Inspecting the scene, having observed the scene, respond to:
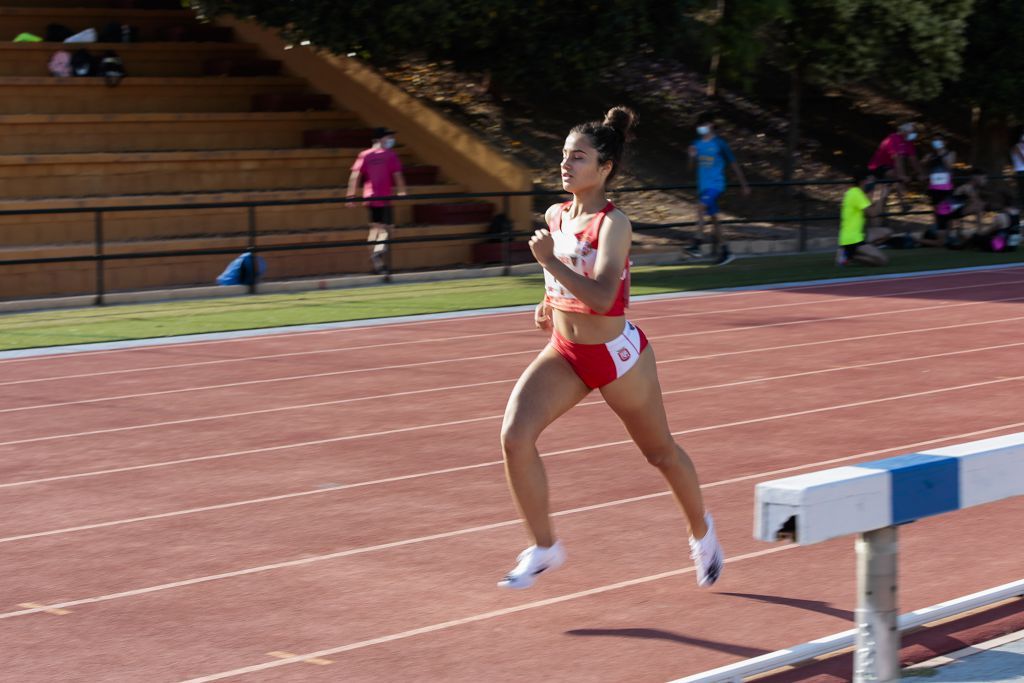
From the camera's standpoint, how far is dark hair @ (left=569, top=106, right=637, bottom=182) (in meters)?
5.68

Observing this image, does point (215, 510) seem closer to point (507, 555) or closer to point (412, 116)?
point (507, 555)

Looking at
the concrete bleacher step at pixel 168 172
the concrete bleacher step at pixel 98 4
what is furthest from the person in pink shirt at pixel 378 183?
the concrete bleacher step at pixel 98 4

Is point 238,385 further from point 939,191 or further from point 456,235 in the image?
point 939,191

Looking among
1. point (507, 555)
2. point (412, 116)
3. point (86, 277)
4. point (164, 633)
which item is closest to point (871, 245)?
point (412, 116)

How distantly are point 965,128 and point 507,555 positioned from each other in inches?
1187

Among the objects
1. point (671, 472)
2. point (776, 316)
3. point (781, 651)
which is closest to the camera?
point (781, 651)

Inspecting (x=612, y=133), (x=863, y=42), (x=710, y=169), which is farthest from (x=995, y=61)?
(x=612, y=133)

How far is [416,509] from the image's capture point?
7516 millimetres

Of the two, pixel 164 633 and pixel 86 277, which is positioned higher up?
pixel 164 633

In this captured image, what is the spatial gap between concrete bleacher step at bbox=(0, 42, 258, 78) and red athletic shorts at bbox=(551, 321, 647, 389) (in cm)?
2159

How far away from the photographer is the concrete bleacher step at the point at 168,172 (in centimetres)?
2239

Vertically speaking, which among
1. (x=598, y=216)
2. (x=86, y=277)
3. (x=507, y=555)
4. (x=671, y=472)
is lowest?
(x=86, y=277)

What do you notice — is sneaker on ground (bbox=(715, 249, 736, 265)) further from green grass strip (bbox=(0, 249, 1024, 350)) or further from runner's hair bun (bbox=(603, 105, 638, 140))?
runner's hair bun (bbox=(603, 105, 638, 140))

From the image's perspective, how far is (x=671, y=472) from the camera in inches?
231
